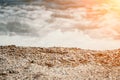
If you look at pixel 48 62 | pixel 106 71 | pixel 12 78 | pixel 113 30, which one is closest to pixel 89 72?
pixel 106 71

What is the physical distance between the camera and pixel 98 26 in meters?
9.75

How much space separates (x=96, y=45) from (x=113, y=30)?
1260 millimetres

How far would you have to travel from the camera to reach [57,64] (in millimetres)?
7188

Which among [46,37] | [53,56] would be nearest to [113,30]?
[46,37]

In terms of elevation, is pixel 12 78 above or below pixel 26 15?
below

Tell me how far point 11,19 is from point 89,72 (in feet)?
15.0

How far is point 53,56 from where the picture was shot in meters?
7.52

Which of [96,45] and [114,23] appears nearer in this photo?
[96,45]

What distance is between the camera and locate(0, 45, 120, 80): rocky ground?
6695 mm

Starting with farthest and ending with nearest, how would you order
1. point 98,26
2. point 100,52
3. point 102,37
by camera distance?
point 98,26, point 102,37, point 100,52

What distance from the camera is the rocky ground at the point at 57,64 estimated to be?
670 centimetres

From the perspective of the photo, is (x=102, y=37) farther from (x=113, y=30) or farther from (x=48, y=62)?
(x=48, y=62)

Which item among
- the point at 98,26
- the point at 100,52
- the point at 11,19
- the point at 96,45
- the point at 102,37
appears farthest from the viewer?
the point at 11,19

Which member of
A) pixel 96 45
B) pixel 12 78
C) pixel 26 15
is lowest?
pixel 12 78
